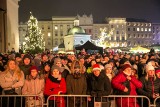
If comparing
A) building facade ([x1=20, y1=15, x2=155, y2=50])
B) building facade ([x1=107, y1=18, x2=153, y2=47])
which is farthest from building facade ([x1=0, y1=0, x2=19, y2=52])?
building facade ([x1=107, y1=18, x2=153, y2=47])

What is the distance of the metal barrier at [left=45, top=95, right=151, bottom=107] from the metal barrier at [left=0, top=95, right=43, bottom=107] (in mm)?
253

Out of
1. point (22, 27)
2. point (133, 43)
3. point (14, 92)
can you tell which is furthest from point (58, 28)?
point (14, 92)

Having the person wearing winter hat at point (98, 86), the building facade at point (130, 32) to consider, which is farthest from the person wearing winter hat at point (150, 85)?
the building facade at point (130, 32)

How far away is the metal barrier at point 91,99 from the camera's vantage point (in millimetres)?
8367

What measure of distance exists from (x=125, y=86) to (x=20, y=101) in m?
2.42

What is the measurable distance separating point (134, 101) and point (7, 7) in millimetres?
43258

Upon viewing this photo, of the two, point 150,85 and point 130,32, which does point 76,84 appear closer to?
point 150,85

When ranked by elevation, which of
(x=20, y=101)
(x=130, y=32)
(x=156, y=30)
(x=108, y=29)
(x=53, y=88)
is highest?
(x=156, y=30)

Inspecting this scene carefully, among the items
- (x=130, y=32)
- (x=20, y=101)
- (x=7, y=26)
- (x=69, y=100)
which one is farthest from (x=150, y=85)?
(x=130, y=32)

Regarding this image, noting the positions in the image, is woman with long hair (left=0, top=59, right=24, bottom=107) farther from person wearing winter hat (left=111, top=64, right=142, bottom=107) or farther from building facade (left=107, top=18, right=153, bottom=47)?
building facade (left=107, top=18, right=153, bottom=47)

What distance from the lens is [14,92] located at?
30.2 feet

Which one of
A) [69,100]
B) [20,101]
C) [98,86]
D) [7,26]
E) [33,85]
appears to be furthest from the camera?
[7,26]

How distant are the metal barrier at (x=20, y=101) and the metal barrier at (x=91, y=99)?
0.25 meters

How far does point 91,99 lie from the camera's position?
335 inches
